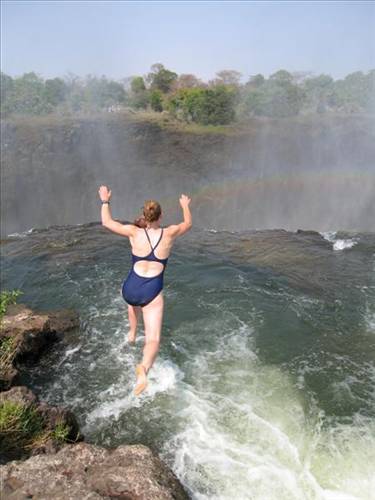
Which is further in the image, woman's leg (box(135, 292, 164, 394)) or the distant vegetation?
the distant vegetation

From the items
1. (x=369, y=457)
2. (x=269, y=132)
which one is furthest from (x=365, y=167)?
(x=369, y=457)

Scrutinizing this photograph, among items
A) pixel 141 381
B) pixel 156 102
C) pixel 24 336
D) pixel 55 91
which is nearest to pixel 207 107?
pixel 156 102

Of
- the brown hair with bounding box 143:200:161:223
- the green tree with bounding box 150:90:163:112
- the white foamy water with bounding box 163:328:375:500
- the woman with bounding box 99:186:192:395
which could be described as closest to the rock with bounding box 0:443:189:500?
the woman with bounding box 99:186:192:395

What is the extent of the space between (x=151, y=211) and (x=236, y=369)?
14.4 feet

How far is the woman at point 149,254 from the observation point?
4.90m

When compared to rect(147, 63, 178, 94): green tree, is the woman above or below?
below

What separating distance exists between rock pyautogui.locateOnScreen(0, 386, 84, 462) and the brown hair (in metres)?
2.97

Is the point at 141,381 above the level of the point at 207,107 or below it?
below

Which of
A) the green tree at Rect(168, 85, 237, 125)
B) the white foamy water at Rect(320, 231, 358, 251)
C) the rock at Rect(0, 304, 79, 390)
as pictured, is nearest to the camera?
the rock at Rect(0, 304, 79, 390)

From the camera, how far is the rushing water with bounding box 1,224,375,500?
5832 millimetres

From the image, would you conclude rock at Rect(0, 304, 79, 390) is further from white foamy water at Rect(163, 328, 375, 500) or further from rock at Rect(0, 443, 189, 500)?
white foamy water at Rect(163, 328, 375, 500)

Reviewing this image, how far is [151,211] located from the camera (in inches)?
192

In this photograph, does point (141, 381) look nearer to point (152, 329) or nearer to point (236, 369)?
point (152, 329)

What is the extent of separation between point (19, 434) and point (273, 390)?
4.27 metres
